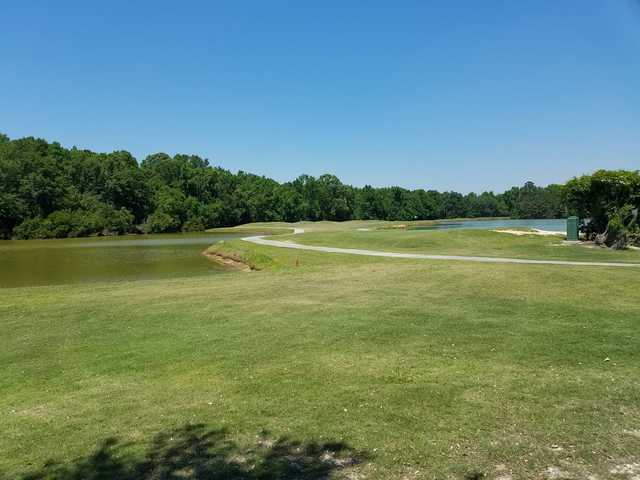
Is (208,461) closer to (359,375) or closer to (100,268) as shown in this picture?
(359,375)

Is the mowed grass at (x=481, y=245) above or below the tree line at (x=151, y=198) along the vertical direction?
below

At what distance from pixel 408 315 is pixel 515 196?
194m

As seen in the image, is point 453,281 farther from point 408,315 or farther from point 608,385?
point 608,385

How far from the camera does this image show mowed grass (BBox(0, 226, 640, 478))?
200 inches

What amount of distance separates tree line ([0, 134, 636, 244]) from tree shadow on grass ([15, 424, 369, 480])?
31701 millimetres

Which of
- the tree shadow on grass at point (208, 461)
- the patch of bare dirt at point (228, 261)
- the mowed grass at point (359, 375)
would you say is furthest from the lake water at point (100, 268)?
the tree shadow on grass at point (208, 461)

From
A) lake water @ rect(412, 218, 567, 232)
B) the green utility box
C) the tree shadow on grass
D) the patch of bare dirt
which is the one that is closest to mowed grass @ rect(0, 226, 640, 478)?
the tree shadow on grass

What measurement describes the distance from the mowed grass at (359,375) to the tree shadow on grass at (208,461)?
0.59 feet

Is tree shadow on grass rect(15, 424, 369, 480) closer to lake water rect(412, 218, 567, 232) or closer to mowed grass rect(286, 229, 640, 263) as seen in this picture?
mowed grass rect(286, 229, 640, 263)

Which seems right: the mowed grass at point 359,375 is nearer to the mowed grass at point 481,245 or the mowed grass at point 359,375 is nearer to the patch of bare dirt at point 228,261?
the mowed grass at point 481,245

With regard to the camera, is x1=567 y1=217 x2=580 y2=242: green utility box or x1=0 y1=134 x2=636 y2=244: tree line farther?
x1=0 y1=134 x2=636 y2=244: tree line

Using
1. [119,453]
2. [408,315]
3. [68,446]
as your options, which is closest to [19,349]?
[68,446]

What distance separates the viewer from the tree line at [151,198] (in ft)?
264

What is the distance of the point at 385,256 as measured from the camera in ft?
83.8
